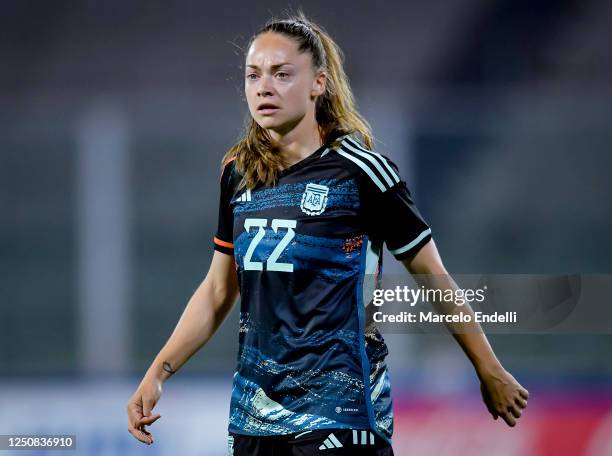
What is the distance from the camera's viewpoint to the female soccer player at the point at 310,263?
7.33ft

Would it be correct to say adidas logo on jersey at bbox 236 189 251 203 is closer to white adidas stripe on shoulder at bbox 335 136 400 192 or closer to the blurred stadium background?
white adidas stripe on shoulder at bbox 335 136 400 192

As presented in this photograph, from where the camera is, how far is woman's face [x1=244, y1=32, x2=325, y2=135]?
7.70ft

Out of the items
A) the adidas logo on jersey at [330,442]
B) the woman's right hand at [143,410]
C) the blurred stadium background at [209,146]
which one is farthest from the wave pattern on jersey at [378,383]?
the blurred stadium background at [209,146]

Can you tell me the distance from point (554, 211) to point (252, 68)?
161 inches

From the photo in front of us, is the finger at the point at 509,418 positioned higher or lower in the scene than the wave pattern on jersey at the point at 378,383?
lower

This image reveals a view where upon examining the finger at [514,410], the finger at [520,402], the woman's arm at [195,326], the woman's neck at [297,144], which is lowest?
the finger at [514,410]

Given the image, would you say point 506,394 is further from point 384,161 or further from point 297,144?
point 297,144

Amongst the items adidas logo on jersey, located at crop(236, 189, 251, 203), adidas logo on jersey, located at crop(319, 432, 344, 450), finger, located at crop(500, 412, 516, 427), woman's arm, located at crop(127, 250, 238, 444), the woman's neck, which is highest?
the woman's neck

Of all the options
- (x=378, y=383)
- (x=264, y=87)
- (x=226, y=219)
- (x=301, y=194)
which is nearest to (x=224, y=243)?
(x=226, y=219)

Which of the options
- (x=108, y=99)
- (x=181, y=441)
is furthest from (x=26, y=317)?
(x=181, y=441)

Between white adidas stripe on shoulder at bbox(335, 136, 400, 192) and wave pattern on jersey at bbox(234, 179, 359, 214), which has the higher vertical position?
white adidas stripe on shoulder at bbox(335, 136, 400, 192)

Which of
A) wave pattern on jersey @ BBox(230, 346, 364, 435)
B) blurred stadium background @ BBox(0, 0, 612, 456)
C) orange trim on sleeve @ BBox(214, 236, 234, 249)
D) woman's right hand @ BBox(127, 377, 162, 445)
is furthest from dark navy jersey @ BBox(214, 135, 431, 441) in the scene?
blurred stadium background @ BBox(0, 0, 612, 456)

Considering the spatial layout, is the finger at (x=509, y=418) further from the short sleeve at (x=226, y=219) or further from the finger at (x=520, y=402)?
the short sleeve at (x=226, y=219)

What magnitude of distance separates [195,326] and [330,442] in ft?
1.65
